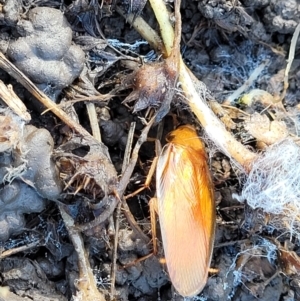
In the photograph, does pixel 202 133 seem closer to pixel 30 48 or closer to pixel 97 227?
pixel 97 227

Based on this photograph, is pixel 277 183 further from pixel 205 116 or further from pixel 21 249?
pixel 21 249

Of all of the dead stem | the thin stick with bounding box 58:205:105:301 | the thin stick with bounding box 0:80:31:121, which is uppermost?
the thin stick with bounding box 0:80:31:121

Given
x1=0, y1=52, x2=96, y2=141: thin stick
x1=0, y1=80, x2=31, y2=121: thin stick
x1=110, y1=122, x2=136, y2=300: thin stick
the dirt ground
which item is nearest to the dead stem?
the dirt ground

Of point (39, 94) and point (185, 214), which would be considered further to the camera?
point (185, 214)

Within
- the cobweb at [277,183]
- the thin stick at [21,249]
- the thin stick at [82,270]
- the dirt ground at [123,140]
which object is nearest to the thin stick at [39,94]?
the dirt ground at [123,140]

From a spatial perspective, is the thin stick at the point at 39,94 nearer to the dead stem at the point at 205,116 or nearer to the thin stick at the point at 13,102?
the thin stick at the point at 13,102

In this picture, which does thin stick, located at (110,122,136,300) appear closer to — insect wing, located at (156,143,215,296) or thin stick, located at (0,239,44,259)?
insect wing, located at (156,143,215,296)

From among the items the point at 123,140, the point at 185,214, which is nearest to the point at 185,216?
the point at 185,214
